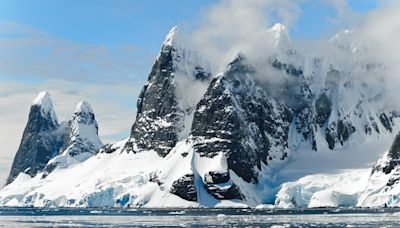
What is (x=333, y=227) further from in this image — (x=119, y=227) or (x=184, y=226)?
(x=119, y=227)

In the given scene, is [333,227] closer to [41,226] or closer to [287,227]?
[287,227]

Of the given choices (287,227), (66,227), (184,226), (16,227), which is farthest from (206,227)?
(16,227)

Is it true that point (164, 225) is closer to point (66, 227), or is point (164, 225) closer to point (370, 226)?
point (66, 227)

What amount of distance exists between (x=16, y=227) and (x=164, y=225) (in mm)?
33326

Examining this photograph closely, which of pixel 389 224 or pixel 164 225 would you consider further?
pixel 164 225

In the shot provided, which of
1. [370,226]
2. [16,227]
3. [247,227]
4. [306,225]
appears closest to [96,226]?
[16,227]

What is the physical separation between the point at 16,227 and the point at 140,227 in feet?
88.9

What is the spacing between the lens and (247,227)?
6412 inches

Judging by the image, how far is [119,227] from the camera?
556 feet

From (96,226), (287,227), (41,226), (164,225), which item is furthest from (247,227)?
(41,226)

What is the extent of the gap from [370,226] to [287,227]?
56.2 feet

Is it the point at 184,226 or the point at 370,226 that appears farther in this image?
the point at 184,226

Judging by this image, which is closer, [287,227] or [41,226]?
[287,227]

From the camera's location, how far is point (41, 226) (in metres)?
174
